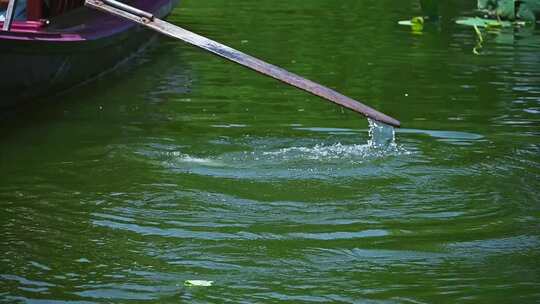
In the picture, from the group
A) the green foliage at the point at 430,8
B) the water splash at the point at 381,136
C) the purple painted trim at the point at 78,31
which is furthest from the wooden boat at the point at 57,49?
the green foliage at the point at 430,8

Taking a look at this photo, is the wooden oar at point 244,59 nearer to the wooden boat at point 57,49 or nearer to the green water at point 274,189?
the green water at point 274,189

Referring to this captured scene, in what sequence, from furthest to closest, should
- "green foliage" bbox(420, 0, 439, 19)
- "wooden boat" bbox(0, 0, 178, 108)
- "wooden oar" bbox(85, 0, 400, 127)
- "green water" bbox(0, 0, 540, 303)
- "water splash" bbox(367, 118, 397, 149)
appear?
1. "green foliage" bbox(420, 0, 439, 19)
2. "wooden boat" bbox(0, 0, 178, 108)
3. "water splash" bbox(367, 118, 397, 149)
4. "wooden oar" bbox(85, 0, 400, 127)
5. "green water" bbox(0, 0, 540, 303)

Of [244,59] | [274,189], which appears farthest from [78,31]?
[274,189]

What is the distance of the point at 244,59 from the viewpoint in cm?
732

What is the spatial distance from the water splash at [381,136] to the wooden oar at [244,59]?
54 cm

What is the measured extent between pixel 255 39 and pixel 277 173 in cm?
618

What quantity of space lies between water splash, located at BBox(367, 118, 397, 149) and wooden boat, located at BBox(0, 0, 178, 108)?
2.54m

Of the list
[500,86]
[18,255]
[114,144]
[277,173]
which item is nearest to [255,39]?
[500,86]

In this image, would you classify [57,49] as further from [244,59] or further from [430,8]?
[430,8]

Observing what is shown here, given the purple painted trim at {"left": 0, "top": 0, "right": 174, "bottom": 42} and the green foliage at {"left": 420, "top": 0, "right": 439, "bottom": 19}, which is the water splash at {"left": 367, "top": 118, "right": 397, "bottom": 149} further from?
the green foliage at {"left": 420, "top": 0, "right": 439, "bottom": 19}

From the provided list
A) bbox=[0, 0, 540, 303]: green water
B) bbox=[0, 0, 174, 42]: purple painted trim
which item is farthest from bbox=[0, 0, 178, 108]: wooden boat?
bbox=[0, 0, 540, 303]: green water

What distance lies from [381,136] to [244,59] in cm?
114

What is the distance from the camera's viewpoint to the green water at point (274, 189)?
530 centimetres

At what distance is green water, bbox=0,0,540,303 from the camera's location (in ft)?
17.4
